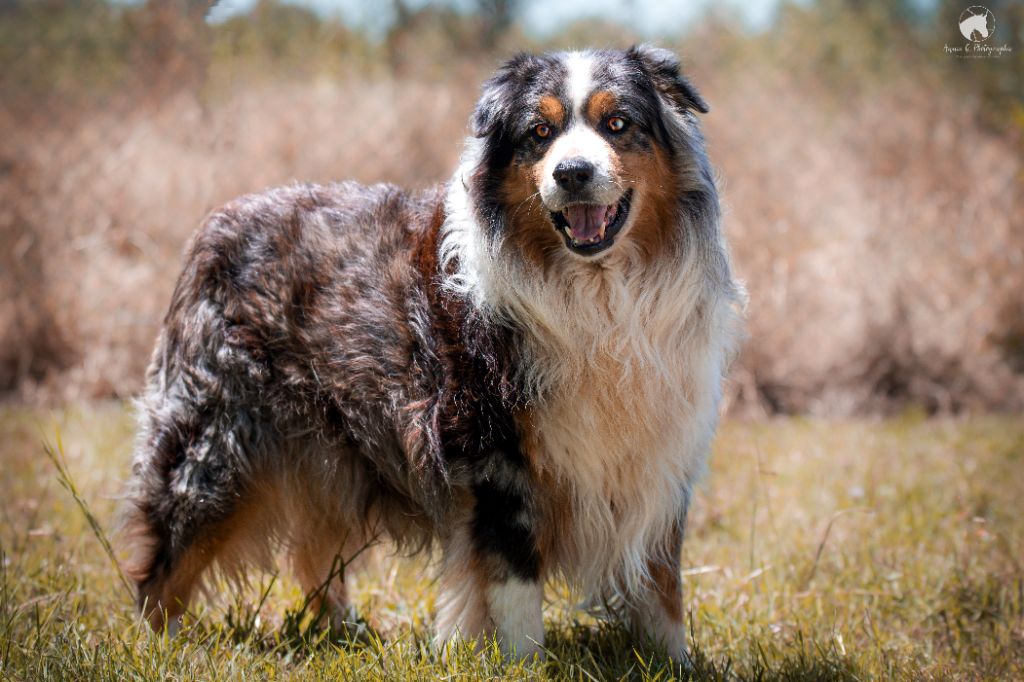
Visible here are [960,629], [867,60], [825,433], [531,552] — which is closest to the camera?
[531,552]

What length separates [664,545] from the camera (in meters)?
3.49

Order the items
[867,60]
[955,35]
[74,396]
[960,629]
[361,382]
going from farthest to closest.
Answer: [867,60]
[955,35]
[74,396]
[960,629]
[361,382]

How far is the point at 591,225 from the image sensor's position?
10.6 ft

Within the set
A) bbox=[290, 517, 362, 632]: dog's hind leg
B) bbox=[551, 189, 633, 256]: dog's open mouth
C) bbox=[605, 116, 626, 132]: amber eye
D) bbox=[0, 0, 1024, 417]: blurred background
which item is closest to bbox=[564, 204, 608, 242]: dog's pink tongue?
bbox=[551, 189, 633, 256]: dog's open mouth

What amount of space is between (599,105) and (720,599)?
214cm

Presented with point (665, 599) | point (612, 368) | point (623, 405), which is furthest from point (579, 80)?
point (665, 599)

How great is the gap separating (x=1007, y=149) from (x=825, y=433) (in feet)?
16.4

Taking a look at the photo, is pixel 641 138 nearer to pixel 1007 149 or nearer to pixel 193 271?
pixel 193 271

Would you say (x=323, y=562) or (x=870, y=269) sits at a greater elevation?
(x=870, y=269)

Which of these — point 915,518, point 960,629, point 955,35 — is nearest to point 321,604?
point 960,629

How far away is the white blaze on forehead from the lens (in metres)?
3.26

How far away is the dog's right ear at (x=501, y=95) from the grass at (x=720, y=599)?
1.75 metres

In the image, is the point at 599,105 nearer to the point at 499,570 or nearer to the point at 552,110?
the point at 552,110

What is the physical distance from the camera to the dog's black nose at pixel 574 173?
308 centimetres
